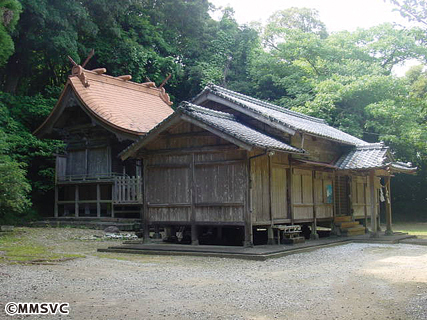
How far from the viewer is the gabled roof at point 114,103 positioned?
67.1 ft

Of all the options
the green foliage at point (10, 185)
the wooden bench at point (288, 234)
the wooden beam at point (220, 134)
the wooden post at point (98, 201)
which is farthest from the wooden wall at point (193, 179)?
the wooden post at point (98, 201)

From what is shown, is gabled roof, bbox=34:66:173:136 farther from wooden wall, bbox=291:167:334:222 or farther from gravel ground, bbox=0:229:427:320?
gravel ground, bbox=0:229:427:320

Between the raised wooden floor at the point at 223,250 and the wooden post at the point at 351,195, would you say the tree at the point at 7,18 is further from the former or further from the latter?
the wooden post at the point at 351,195

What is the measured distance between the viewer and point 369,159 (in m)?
17.6

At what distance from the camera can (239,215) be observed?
43.7 ft

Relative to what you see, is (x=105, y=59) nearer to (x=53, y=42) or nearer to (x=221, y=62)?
(x=53, y=42)

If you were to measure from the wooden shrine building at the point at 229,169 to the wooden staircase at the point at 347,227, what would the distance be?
3.23ft

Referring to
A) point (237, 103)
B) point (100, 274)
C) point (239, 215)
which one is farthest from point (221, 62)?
point (100, 274)

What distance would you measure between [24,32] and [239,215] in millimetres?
17349

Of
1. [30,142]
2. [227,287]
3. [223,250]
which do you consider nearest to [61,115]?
[30,142]

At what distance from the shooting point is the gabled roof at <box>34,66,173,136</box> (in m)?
20.4

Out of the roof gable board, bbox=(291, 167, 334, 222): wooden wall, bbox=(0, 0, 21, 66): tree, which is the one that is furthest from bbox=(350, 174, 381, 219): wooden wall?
bbox=(0, 0, 21, 66): tree

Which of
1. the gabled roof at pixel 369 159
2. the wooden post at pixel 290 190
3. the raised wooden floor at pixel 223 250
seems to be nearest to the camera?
the raised wooden floor at pixel 223 250

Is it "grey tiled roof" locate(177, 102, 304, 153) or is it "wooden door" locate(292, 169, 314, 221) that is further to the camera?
"wooden door" locate(292, 169, 314, 221)
